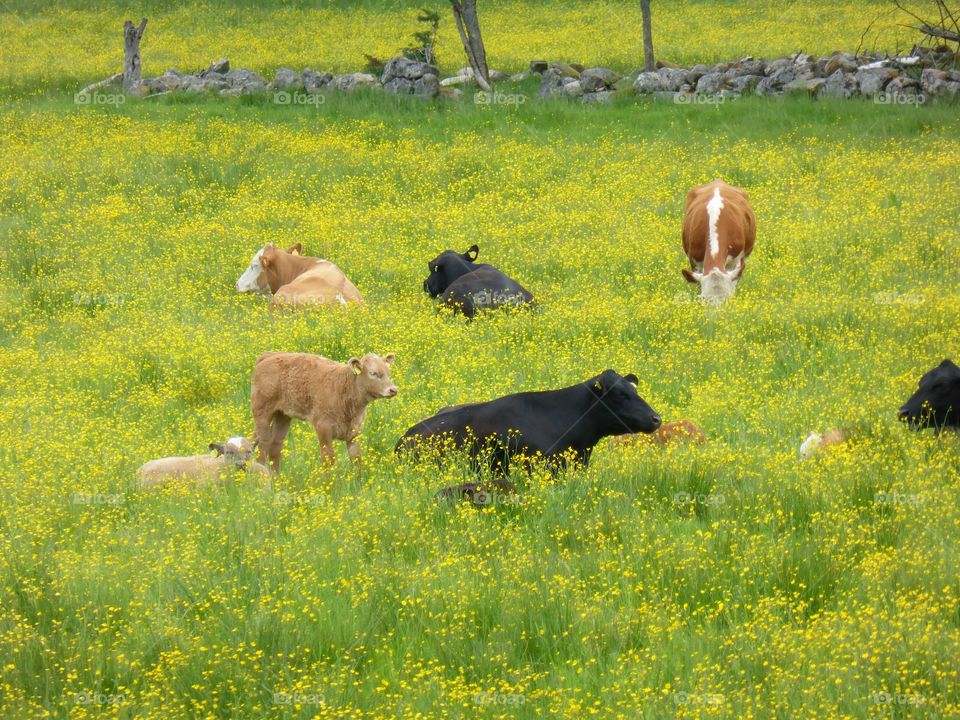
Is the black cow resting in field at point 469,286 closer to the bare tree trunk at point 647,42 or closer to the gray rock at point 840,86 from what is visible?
the gray rock at point 840,86

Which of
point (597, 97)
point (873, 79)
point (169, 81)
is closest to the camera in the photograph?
point (873, 79)

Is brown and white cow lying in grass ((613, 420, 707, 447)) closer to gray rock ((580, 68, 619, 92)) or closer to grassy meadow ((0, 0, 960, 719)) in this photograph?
grassy meadow ((0, 0, 960, 719))

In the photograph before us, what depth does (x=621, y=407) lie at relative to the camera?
9.62 metres

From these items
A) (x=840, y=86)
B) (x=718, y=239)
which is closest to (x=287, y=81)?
(x=840, y=86)

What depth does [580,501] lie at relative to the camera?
8.87m

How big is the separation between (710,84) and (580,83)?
3.28 metres

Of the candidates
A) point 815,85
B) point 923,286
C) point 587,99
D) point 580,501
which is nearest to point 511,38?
point 587,99

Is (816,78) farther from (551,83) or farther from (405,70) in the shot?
(405,70)

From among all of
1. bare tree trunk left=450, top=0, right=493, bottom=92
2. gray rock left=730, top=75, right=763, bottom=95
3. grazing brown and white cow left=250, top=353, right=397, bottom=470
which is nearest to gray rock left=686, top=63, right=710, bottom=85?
gray rock left=730, top=75, right=763, bottom=95

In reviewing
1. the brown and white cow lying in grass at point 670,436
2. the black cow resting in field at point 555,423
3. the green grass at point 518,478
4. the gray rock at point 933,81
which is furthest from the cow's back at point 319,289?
the gray rock at point 933,81

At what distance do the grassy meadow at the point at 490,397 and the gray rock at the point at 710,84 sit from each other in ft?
5.24

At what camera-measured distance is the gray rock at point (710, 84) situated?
28.0 m

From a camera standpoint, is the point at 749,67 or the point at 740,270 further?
the point at 749,67

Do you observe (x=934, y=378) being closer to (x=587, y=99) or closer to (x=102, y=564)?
(x=102, y=564)
